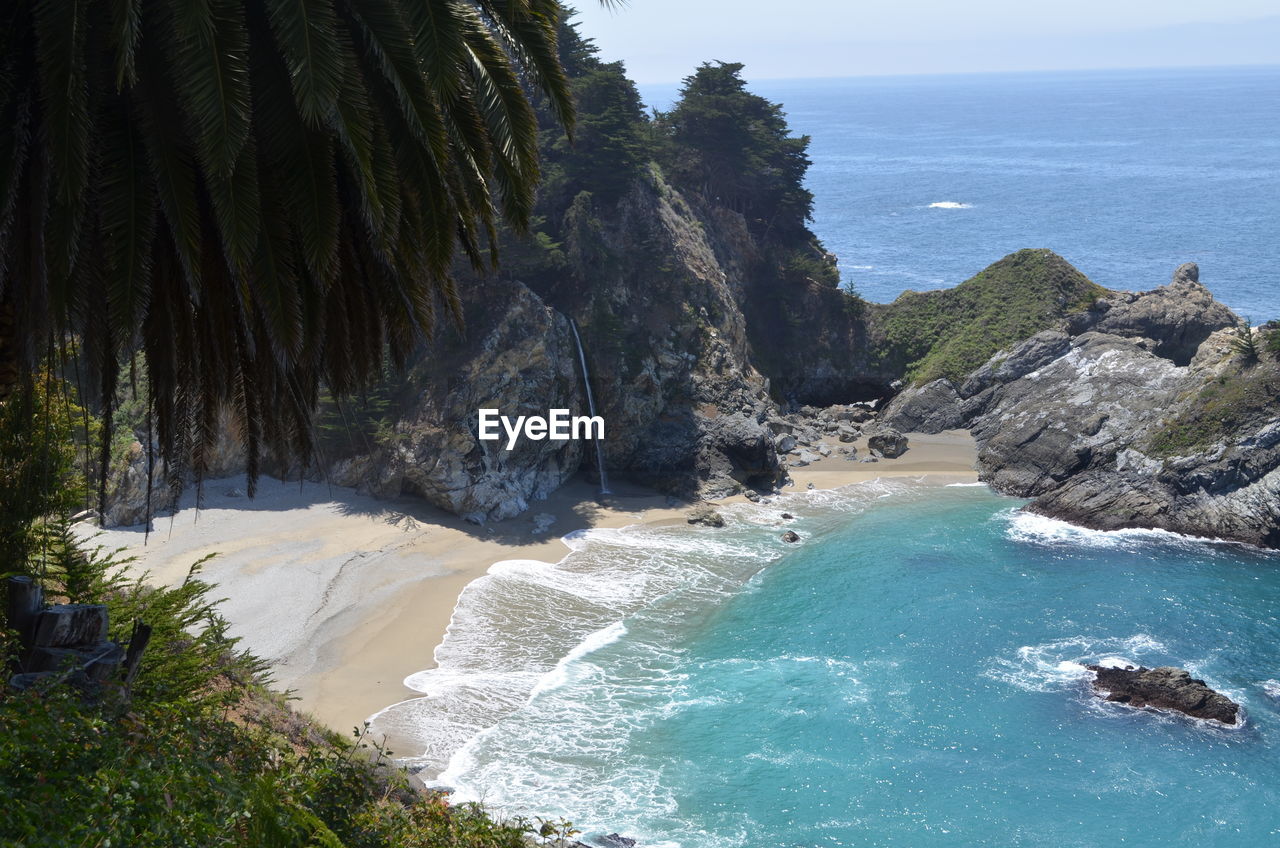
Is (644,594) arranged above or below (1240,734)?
above

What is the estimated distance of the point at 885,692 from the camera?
28.8 metres

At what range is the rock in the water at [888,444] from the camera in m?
49.7

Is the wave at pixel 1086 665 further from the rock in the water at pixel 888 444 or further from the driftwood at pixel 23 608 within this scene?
the driftwood at pixel 23 608

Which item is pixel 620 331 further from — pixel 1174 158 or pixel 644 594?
pixel 1174 158

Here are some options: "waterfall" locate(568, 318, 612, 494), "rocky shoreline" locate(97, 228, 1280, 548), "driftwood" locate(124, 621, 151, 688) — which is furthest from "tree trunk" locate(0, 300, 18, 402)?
"waterfall" locate(568, 318, 612, 494)

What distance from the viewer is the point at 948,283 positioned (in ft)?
337

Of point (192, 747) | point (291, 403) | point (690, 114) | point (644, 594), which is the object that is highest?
point (690, 114)

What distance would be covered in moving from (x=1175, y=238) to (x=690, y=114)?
8487 centimetres

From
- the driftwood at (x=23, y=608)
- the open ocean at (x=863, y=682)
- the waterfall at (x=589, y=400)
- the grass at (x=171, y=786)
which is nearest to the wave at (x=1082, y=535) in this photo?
the open ocean at (x=863, y=682)

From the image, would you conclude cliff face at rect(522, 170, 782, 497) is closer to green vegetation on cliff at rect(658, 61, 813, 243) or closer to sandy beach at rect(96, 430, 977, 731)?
sandy beach at rect(96, 430, 977, 731)

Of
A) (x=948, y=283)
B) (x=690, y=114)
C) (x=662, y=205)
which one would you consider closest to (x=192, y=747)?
(x=662, y=205)

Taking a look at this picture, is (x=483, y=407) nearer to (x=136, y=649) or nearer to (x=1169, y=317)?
(x=136, y=649)

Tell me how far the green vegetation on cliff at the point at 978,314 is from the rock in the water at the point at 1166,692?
27.6 metres

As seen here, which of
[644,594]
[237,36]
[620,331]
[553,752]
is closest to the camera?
[237,36]
